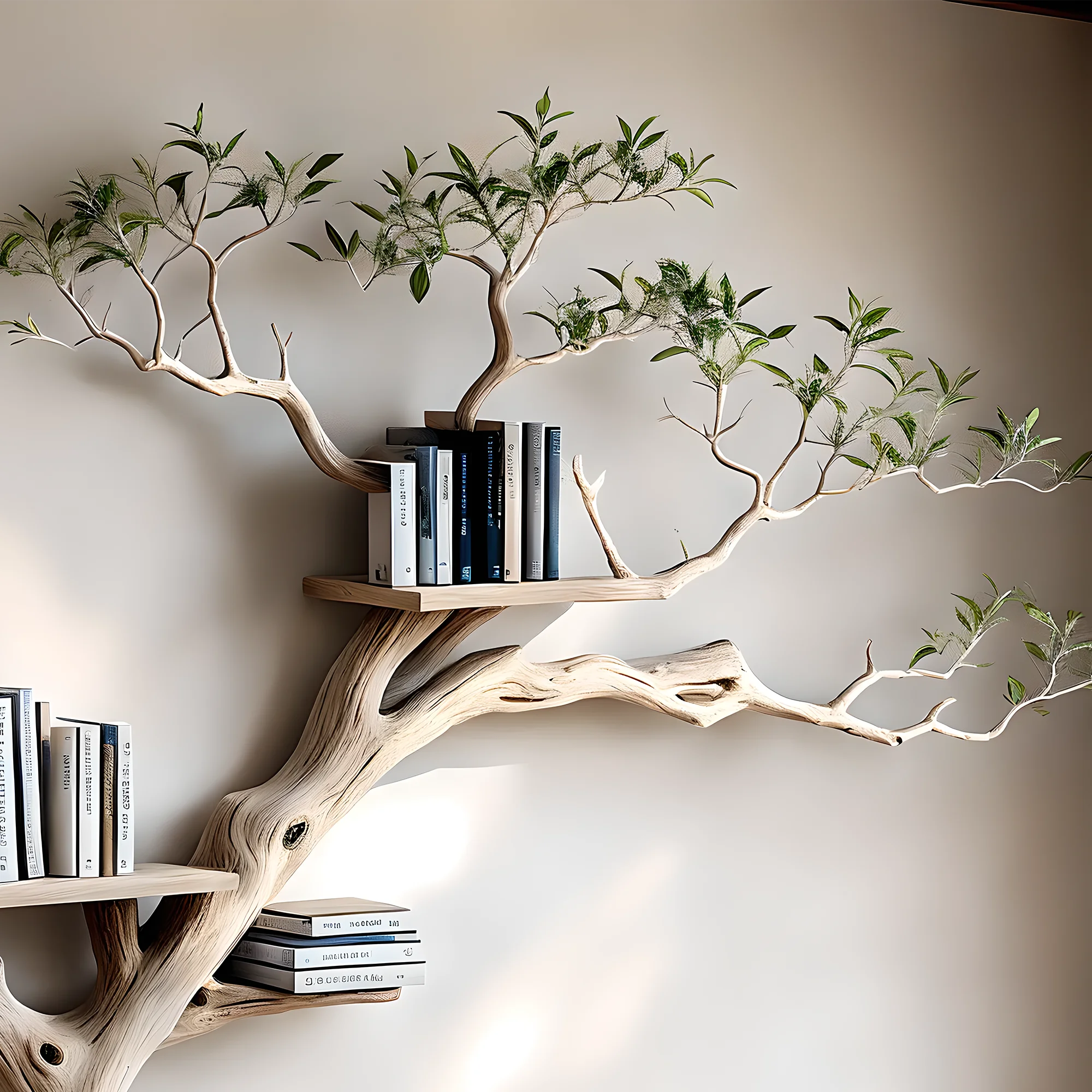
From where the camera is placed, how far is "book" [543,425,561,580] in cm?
175

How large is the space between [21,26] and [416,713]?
1111 millimetres

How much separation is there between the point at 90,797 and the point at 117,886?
4.7 inches

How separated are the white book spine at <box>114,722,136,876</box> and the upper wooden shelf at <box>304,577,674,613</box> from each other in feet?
1.15

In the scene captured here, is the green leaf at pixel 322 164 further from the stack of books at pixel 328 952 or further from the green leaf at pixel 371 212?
the stack of books at pixel 328 952

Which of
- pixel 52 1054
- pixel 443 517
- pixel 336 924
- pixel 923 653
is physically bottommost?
pixel 52 1054

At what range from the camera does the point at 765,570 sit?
2131mm

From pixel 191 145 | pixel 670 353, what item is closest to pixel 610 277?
pixel 670 353

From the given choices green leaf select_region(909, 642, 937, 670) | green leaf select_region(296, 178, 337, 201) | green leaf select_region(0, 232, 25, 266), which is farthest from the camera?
green leaf select_region(909, 642, 937, 670)

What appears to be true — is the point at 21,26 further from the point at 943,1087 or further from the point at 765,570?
the point at 943,1087

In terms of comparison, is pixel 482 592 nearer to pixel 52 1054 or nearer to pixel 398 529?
pixel 398 529

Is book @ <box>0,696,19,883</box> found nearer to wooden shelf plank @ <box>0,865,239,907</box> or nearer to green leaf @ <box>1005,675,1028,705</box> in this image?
wooden shelf plank @ <box>0,865,239,907</box>

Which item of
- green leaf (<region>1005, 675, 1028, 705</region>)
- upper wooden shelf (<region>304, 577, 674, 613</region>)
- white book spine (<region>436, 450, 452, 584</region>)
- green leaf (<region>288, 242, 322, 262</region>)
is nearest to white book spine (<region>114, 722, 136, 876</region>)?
upper wooden shelf (<region>304, 577, 674, 613</region>)

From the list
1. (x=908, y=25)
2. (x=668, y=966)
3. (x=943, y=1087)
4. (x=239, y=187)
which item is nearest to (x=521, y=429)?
(x=239, y=187)

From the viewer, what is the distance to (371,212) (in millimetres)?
1756
